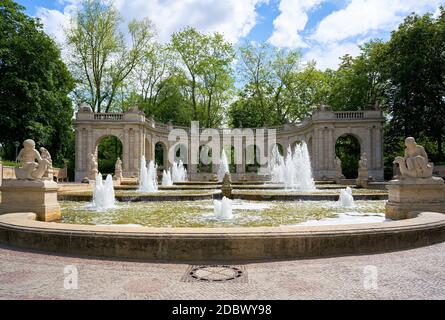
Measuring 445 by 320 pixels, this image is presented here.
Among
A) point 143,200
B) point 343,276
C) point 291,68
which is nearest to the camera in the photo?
point 343,276

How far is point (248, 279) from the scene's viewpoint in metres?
5.13

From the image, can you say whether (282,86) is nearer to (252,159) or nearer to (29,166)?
(252,159)

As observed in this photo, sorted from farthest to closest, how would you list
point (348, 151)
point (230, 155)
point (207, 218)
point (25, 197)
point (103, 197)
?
point (230, 155) → point (348, 151) → point (103, 197) → point (207, 218) → point (25, 197)

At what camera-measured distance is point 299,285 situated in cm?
484

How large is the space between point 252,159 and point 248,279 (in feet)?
A: 158

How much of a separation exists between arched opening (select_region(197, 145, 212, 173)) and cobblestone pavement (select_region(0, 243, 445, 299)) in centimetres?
4449

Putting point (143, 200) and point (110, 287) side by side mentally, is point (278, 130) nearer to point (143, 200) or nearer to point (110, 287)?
point (143, 200)

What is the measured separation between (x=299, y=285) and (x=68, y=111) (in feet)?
125

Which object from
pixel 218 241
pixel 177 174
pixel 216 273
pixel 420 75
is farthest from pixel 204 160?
pixel 216 273

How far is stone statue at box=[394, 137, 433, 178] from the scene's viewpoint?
10.0 m

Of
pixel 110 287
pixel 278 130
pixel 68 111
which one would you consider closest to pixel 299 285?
pixel 110 287

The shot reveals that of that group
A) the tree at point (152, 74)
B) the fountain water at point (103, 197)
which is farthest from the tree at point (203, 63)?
the fountain water at point (103, 197)

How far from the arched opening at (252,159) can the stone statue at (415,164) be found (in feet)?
131

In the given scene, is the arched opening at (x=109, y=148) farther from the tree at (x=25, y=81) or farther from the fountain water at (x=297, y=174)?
the fountain water at (x=297, y=174)
